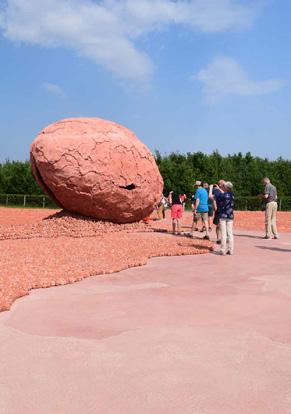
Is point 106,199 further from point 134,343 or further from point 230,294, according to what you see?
point 134,343

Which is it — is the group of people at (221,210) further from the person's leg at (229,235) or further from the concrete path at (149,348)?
the concrete path at (149,348)

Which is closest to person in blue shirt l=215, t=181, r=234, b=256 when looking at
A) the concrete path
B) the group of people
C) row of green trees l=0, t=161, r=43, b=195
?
the group of people

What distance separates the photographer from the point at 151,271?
7.49m

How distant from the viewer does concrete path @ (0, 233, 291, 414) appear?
2.89m

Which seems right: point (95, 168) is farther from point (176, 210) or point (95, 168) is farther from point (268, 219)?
point (268, 219)

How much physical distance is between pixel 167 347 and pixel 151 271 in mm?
3644

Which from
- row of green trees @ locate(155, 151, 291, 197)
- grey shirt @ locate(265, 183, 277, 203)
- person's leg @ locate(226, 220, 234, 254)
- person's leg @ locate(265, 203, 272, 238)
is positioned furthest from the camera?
row of green trees @ locate(155, 151, 291, 197)

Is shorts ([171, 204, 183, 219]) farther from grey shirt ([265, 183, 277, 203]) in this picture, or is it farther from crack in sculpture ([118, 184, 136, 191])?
grey shirt ([265, 183, 277, 203])

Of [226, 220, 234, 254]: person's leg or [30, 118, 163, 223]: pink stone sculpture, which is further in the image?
[30, 118, 163, 223]: pink stone sculpture

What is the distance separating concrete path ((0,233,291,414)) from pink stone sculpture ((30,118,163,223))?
238 inches

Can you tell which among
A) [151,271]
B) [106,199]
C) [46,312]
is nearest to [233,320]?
[46,312]

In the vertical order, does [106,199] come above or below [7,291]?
above

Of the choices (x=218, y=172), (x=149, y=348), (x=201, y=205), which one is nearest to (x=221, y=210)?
(x=201, y=205)

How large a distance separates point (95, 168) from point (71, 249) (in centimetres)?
354
